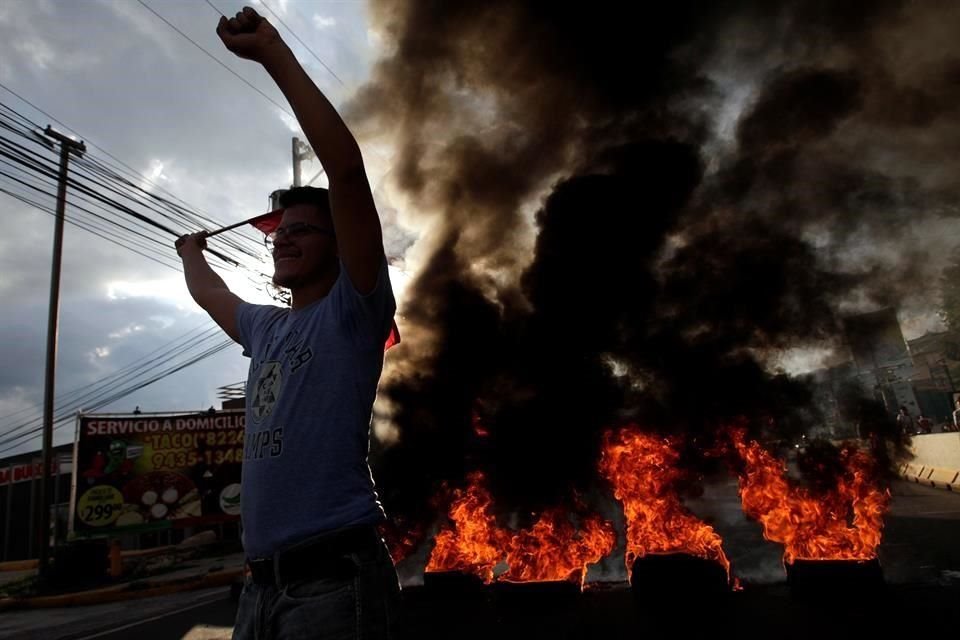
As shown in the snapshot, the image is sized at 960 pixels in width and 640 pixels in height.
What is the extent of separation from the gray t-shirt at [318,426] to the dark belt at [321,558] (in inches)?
1.0

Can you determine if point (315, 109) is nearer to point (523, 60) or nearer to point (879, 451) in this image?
point (879, 451)

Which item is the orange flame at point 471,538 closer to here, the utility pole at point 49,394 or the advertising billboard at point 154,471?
the advertising billboard at point 154,471

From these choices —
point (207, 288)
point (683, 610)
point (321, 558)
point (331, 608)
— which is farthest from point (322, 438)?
point (683, 610)

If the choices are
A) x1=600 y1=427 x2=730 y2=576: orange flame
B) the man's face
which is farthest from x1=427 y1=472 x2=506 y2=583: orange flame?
the man's face

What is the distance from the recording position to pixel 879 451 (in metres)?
7.25

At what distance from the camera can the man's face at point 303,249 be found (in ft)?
5.86

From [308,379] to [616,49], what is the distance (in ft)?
32.8

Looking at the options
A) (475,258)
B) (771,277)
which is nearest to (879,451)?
(771,277)

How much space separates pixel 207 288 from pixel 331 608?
5.27 feet

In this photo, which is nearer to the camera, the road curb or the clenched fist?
the clenched fist

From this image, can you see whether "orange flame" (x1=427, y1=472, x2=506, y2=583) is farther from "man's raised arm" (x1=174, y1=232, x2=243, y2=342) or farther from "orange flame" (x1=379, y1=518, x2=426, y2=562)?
"man's raised arm" (x1=174, y1=232, x2=243, y2=342)

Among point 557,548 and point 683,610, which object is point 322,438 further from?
point 557,548

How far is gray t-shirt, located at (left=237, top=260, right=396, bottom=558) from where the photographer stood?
1.46m

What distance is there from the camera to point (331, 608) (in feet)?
4.42
